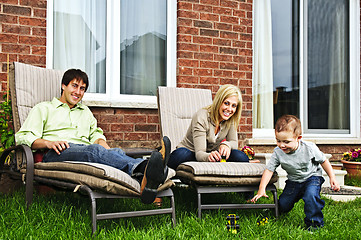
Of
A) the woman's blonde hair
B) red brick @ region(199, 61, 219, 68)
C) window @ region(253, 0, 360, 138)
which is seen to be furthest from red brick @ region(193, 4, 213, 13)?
the woman's blonde hair

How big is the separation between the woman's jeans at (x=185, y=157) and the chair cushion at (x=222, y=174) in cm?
34

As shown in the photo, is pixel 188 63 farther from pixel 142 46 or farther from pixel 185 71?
pixel 142 46

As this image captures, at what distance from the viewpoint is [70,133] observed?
11.5 ft

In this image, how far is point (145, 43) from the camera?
4.95 meters

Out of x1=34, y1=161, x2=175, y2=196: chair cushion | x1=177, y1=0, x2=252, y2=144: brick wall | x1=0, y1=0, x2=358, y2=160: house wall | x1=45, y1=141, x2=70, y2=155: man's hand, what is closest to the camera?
x1=34, y1=161, x2=175, y2=196: chair cushion

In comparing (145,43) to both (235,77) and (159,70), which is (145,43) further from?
(235,77)

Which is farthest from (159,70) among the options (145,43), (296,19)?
(296,19)

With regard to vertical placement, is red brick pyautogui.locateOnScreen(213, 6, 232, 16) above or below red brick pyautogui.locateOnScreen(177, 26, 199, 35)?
above

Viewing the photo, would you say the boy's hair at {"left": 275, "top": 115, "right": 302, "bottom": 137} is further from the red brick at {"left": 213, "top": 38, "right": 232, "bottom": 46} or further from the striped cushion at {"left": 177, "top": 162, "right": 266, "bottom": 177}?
the red brick at {"left": 213, "top": 38, "right": 232, "bottom": 46}

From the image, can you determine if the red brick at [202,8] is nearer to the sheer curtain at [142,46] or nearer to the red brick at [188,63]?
the sheer curtain at [142,46]

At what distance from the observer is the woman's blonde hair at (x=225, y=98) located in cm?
337

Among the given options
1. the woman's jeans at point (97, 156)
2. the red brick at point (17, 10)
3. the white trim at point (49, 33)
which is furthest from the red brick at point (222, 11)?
the woman's jeans at point (97, 156)

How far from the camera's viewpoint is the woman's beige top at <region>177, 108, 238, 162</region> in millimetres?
3373

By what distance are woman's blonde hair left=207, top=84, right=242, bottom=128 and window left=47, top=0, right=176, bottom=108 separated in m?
1.42
